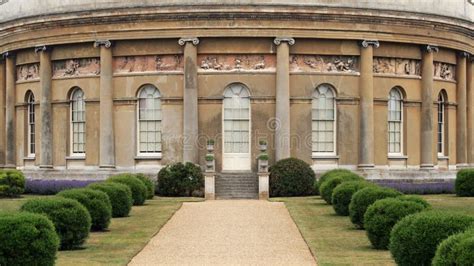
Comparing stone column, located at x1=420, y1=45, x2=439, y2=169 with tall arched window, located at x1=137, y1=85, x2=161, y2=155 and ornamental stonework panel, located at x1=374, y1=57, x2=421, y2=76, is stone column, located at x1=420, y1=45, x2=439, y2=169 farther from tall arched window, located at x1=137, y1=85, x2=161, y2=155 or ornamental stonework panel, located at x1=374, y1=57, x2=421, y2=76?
tall arched window, located at x1=137, y1=85, x2=161, y2=155

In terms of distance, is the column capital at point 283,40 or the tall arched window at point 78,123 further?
the tall arched window at point 78,123

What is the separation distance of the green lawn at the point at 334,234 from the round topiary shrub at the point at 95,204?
4894mm

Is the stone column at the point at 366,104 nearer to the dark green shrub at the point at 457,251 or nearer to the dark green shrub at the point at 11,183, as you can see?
the dark green shrub at the point at 11,183

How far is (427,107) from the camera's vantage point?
1793 inches

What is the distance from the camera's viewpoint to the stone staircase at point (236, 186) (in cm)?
4038

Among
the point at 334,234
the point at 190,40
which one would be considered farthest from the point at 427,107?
the point at 334,234

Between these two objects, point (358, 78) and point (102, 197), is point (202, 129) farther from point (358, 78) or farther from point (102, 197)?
point (102, 197)

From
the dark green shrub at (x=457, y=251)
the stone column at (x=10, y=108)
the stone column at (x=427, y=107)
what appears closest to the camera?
the dark green shrub at (x=457, y=251)

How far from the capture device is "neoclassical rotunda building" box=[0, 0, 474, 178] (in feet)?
139

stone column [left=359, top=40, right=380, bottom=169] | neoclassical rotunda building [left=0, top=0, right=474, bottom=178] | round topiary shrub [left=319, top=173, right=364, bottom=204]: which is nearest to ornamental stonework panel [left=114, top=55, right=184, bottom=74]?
neoclassical rotunda building [left=0, top=0, right=474, bottom=178]

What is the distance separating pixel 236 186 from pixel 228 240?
18.7 meters

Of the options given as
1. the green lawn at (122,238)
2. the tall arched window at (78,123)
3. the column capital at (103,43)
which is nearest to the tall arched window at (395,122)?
the column capital at (103,43)

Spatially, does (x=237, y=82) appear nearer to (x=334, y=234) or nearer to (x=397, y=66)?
(x=397, y=66)

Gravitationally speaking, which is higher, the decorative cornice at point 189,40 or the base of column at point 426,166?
the decorative cornice at point 189,40
